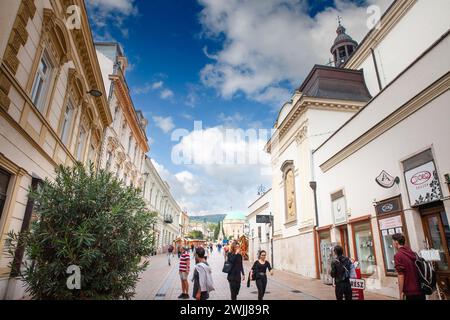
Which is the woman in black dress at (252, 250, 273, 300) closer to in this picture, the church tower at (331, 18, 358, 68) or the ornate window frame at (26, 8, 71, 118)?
the ornate window frame at (26, 8, 71, 118)

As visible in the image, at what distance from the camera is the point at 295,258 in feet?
59.8

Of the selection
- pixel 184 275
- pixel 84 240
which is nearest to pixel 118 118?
pixel 184 275

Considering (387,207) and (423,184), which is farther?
(387,207)

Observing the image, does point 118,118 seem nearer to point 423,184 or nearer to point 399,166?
point 399,166

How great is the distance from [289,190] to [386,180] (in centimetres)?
1112

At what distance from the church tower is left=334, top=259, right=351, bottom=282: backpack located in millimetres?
23039

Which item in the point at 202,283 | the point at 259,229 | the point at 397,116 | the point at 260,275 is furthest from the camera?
the point at 259,229

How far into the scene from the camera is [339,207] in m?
13.4

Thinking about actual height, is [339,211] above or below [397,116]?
below

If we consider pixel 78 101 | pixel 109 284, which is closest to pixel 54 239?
pixel 109 284

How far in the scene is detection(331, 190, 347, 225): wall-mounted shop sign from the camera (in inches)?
507

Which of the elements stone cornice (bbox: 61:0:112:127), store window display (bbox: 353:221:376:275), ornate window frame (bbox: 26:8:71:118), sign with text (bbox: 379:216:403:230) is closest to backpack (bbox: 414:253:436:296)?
sign with text (bbox: 379:216:403:230)
